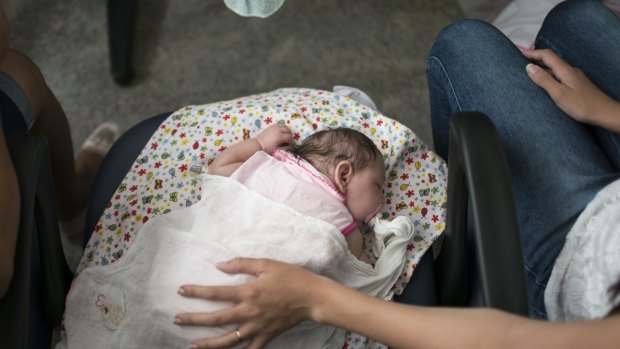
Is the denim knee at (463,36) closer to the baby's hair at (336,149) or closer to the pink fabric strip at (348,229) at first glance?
the baby's hair at (336,149)

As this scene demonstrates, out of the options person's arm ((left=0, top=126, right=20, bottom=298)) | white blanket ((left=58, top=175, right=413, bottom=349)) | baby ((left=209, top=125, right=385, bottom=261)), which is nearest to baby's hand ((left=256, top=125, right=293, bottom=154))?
baby ((left=209, top=125, right=385, bottom=261))

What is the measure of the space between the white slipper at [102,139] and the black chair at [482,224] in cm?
95

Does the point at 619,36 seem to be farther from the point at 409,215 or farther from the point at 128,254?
the point at 128,254

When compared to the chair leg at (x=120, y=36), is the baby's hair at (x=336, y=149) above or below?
above

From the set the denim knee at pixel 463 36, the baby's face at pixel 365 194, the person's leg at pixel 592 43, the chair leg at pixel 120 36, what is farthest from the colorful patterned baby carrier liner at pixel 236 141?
the chair leg at pixel 120 36

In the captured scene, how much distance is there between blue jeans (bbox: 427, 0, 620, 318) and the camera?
93cm

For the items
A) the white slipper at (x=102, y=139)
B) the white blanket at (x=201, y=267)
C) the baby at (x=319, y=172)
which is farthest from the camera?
the white slipper at (x=102, y=139)

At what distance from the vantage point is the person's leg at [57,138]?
1.08 meters

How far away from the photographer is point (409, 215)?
3.41 feet

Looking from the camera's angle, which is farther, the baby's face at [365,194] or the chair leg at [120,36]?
the chair leg at [120,36]

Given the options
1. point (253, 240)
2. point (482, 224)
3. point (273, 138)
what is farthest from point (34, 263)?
point (482, 224)

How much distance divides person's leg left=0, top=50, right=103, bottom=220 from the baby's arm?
0.38 metres

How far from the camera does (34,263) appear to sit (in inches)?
33.6

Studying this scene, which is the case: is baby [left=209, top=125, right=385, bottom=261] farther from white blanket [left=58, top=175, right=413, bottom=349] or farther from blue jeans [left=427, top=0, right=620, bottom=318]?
blue jeans [left=427, top=0, right=620, bottom=318]
